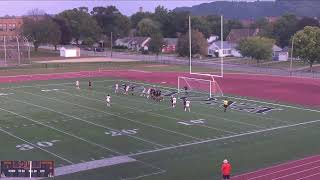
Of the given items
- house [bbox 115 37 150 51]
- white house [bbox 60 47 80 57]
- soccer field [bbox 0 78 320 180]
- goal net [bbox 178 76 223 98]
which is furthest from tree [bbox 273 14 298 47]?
soccer field [bbox 0 78 320 180]

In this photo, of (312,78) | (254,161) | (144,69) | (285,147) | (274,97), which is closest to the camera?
(254,161)

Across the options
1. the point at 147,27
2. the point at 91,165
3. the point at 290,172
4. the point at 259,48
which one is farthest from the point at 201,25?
the point at 290,172

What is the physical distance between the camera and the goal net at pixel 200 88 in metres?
43.2

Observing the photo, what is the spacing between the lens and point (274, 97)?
136 feet

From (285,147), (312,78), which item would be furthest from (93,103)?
(312,78)

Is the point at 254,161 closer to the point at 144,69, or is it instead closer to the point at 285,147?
the point at 285,147

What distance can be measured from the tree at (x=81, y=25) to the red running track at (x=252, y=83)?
165 ft

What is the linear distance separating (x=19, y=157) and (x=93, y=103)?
619 inches

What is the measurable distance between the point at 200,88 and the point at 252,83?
7.59m

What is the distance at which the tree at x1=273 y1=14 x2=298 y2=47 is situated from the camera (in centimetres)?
9756

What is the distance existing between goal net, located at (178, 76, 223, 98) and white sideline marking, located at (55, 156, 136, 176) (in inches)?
806

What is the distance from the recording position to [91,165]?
21328mm

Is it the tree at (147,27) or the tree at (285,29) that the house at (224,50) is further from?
the tree at (147,27)
